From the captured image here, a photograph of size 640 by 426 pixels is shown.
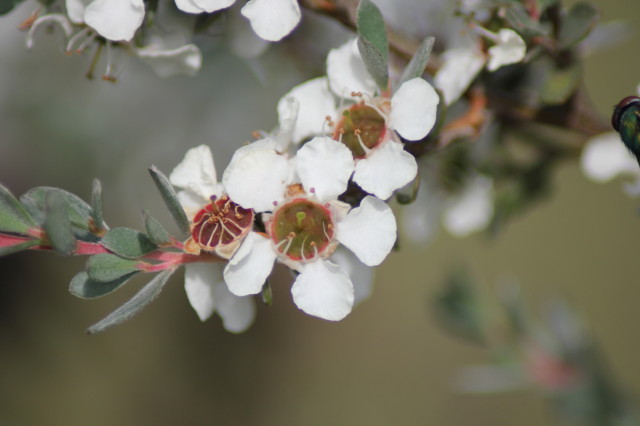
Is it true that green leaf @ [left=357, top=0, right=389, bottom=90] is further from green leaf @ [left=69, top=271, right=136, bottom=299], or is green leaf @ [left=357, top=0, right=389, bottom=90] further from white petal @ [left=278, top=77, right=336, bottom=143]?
green leaf @ [left=69, top=271, right=136, bottom=299]

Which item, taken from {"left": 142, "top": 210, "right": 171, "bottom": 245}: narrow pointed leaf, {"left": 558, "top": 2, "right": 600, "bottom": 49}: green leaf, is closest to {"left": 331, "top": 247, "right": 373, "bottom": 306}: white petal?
{"left": 142, "top": 210, "right": 171, "bottom": 245}: narrow pointed leaf

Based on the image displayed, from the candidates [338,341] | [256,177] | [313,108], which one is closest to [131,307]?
[256,177]

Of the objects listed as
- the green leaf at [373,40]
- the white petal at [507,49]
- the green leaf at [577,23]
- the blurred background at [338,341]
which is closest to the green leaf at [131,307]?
the green leaf at [373,40]

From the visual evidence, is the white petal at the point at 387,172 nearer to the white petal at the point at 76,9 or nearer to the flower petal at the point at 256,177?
the flower petal at the point at 256,177

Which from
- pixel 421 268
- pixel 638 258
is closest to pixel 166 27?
pixel 421 268

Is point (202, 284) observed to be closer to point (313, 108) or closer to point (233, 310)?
point (233, 310)
